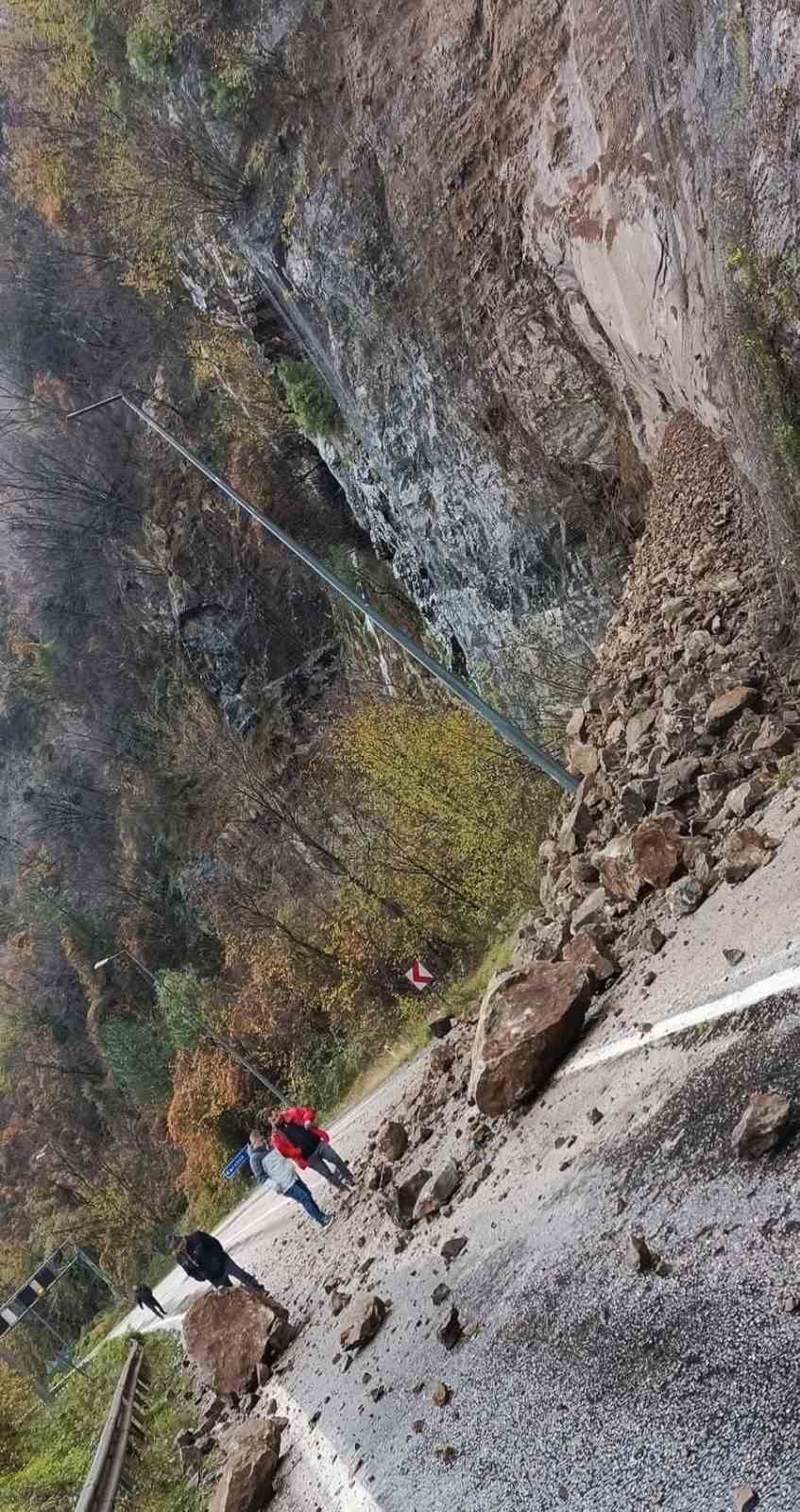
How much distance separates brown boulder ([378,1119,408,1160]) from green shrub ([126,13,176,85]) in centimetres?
2208

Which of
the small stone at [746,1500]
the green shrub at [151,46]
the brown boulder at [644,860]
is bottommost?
the small stone at [746,1500]

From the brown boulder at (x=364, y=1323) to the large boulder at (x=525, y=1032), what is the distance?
1607mm

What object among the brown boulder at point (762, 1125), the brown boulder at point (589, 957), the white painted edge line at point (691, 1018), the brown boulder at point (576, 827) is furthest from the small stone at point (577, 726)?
the brown boulder at point (762, 1125)

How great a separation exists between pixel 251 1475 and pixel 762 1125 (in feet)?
16.5

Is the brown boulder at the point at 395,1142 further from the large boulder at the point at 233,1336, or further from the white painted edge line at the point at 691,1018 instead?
the white painted edge line at the point at 691,1018

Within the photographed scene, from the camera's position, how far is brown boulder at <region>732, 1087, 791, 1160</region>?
155 inches

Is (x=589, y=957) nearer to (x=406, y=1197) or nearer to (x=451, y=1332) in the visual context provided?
(x=406, y=1197)

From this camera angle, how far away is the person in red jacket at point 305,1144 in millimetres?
10484

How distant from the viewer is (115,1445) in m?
9.96

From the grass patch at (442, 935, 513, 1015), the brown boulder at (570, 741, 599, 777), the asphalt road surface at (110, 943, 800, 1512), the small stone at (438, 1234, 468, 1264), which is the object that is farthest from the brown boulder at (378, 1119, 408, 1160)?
the brown boulder at (570, 741, 599, 777)

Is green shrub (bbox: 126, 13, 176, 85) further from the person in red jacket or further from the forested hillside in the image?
the person in red jacket

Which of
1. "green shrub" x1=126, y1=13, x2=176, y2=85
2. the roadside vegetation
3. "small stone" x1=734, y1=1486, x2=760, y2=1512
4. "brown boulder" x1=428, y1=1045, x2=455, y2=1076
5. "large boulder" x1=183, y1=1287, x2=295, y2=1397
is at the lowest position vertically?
the roadside vegetation

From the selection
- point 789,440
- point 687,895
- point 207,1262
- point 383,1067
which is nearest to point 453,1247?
point 687,895

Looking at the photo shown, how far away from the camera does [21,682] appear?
43.7 meters
